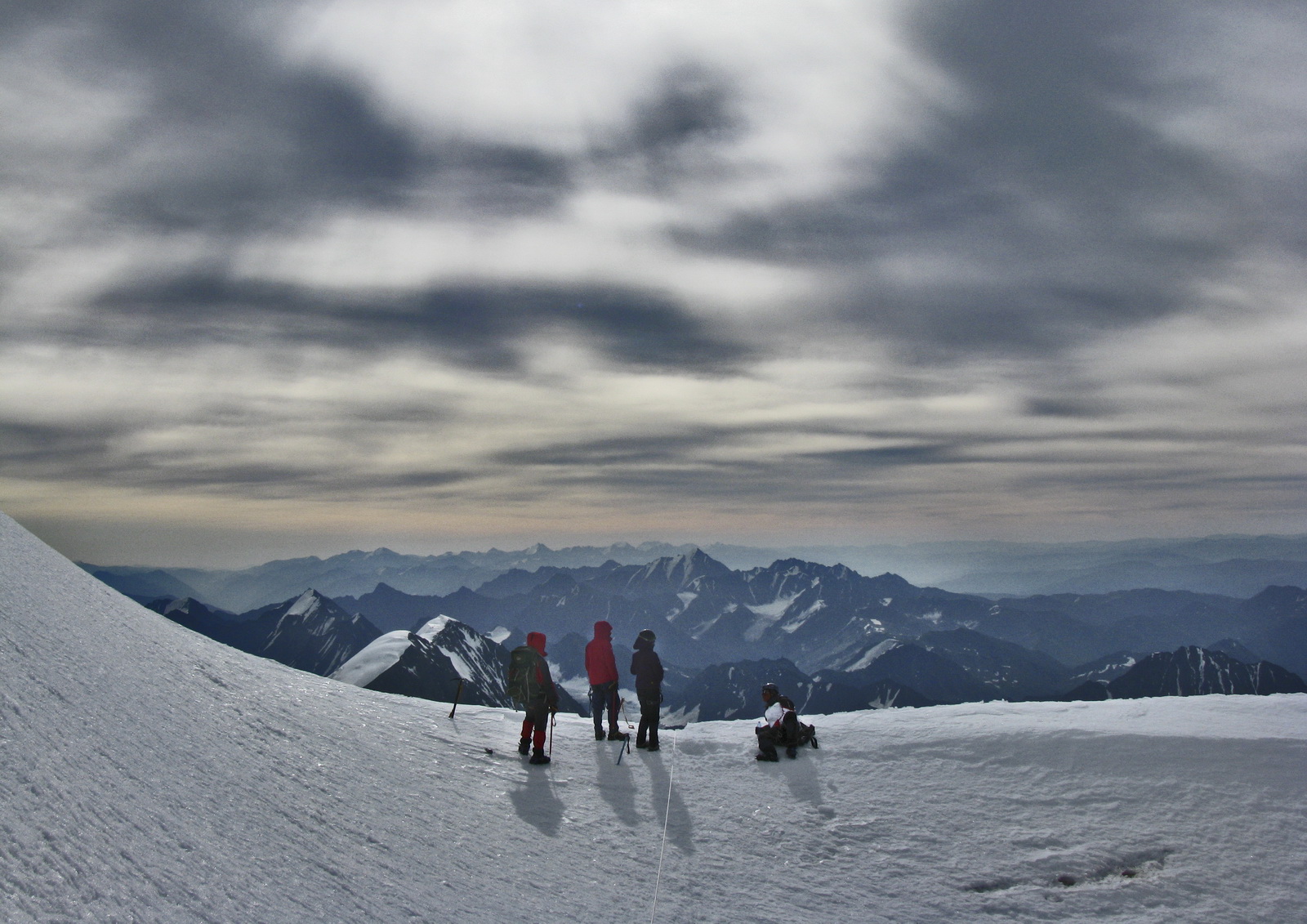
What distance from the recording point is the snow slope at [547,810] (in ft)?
22.5

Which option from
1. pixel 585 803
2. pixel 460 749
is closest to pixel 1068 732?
pixel 585 803

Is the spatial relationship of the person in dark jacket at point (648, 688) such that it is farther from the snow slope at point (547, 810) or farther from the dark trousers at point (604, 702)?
the dark trousers at point (604, 702)

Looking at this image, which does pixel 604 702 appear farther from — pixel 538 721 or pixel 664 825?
pixel 664 825

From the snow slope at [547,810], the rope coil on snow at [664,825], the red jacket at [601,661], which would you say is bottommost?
the rope coil on snow at [664,825]

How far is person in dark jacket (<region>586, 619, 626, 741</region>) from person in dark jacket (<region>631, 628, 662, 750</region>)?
0.60 metres

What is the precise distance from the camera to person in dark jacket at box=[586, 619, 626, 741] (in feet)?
48.6

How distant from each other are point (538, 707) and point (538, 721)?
0.25 meters

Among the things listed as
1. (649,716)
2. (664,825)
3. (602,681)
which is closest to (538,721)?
(602,681)

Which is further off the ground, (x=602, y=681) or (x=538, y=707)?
(x=602, y=681)

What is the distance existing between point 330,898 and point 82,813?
2.54 m

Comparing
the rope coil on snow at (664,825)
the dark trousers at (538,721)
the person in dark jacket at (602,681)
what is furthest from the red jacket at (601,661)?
the rope coil on snow at (664,825)

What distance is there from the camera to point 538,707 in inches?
515

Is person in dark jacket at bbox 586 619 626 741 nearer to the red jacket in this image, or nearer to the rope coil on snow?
the red jacket

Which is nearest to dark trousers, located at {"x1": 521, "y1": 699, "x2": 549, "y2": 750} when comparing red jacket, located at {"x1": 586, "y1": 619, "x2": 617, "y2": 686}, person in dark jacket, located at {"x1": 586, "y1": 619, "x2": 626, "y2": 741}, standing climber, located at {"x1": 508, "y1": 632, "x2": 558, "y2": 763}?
standing climber, located at {"x1": 508, "y1": 632, "x2": 558, "y2": 763}
